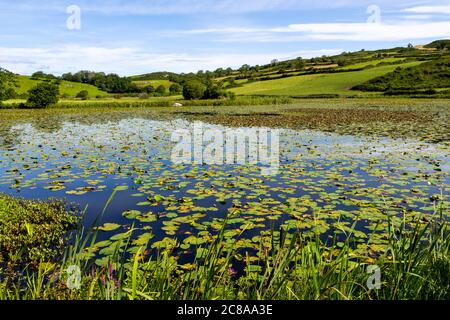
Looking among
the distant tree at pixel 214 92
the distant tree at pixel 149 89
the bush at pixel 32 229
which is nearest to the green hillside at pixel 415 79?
the distant tree at pixel 214 92

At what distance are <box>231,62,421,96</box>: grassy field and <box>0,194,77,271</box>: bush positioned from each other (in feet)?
233

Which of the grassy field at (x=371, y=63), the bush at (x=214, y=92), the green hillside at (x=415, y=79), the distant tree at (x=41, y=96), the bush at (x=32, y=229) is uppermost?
the grassy field at (x=371, y=63)

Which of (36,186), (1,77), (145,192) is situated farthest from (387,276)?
(1,77)

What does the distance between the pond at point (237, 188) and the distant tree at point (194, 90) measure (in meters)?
49.0

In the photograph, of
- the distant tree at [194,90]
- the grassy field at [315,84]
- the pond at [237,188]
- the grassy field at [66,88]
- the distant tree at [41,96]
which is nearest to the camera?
the pond at [237,188]

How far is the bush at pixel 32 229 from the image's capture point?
662 centimetres

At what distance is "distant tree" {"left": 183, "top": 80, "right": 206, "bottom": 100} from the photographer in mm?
66562

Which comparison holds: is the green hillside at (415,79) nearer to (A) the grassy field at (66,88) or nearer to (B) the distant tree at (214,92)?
(B) the distant tree at (214,92)

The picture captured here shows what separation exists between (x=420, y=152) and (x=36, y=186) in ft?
51.8

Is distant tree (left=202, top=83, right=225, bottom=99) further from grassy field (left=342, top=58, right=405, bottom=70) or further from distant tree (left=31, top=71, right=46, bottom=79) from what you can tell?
distant tree (left=31, top=71, right=46, bottom=79)

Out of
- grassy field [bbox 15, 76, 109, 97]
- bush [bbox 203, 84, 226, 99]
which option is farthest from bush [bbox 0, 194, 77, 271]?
grassy field [bbox 15, 76, 109, 97]

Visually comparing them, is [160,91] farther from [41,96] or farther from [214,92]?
[41,96]

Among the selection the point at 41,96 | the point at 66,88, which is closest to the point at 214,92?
the point at 41,96

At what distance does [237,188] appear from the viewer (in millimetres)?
10672
